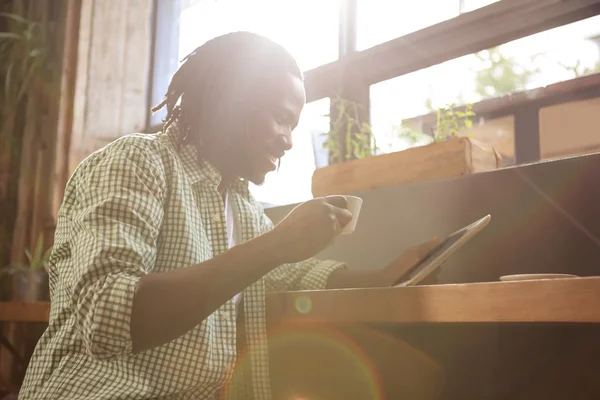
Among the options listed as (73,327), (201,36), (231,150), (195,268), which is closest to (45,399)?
(73,327)

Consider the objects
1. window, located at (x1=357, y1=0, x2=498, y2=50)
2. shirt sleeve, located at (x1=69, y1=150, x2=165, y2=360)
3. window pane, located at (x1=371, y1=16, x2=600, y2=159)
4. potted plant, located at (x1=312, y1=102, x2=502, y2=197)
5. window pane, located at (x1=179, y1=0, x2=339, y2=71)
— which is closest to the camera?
shirt sleeve, located at (x1=69, y1=150, x2=165, y2=360)

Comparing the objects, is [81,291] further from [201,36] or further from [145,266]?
[201,36]

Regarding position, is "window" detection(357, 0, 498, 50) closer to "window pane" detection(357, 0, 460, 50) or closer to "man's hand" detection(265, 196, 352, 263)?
"window pane" detection(357, 0, 460, 50)

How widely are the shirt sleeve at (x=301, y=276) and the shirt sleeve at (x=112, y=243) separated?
1.71 feet

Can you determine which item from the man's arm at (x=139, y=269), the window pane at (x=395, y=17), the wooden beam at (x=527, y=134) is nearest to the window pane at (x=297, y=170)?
the window pane at (x=395, y=17)

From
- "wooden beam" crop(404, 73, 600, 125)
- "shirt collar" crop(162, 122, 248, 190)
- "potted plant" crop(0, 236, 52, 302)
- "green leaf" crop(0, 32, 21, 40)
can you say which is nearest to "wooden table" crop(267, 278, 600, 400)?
"shirt collar" crop(162, 122, 248, 190)

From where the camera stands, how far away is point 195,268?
97cm

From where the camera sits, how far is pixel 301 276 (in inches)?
61.7

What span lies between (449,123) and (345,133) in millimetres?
536

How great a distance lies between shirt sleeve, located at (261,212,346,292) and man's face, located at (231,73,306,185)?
315 millimetres

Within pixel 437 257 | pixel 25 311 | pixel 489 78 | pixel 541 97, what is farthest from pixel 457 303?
pixel 25 311

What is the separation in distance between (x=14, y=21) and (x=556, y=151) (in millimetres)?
3160

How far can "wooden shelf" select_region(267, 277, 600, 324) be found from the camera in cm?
78

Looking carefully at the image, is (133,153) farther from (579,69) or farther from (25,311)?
(25,311)
